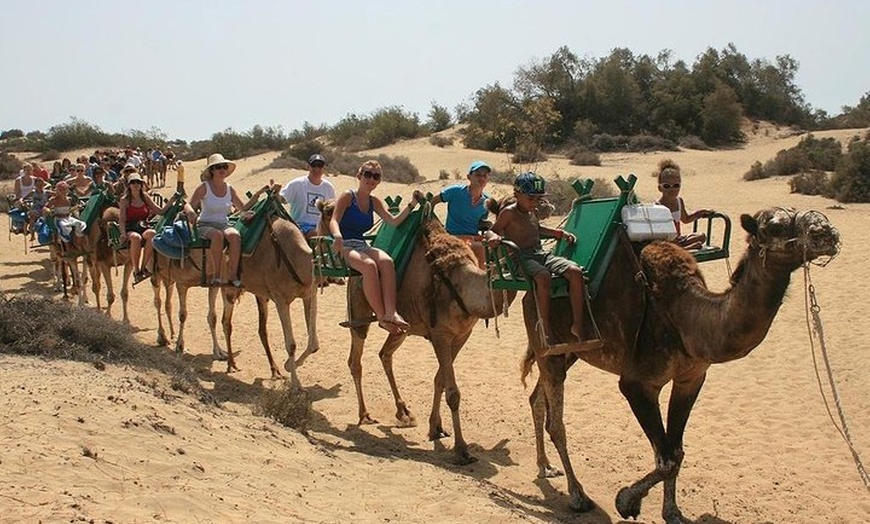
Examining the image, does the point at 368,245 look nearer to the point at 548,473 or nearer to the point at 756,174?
the point at 548,473

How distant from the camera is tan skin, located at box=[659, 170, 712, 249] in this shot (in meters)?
7.97

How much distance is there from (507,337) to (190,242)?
5275mm

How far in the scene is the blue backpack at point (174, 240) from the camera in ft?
37.7

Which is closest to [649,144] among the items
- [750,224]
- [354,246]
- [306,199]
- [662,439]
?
[306,199]

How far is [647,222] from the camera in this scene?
743 cm

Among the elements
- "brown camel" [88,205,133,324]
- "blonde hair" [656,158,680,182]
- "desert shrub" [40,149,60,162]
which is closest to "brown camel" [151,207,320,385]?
"brown camel" [88,205,133,324]

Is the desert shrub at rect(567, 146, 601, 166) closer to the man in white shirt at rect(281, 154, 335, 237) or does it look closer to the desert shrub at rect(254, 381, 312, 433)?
the man in white shirt at rect(281, 154, 335, 237)

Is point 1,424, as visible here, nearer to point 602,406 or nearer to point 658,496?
point 658,496

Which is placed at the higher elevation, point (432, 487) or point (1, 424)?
point (1, 424)

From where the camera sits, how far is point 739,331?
20.6 feet

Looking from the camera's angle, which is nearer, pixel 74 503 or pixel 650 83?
pixel 74 503

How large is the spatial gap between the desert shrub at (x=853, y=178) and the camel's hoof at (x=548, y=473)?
2071cm

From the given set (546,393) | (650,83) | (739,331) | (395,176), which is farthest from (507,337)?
(650,83)

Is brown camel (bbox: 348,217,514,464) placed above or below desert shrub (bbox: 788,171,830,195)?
below
